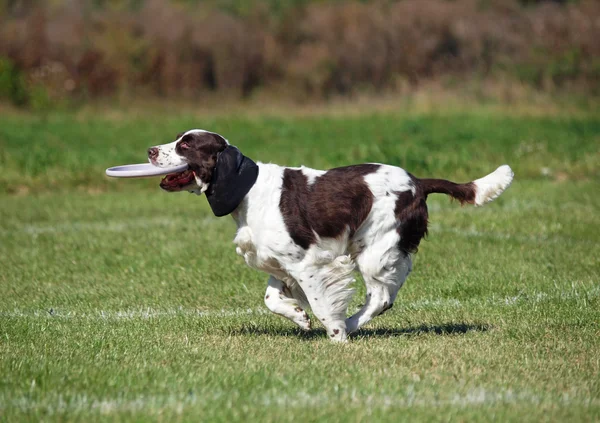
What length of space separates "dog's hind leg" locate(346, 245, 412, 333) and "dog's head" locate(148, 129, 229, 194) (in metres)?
1.27

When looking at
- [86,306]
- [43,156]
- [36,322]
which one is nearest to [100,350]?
[36,322]

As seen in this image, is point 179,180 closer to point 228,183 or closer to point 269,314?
point 228,183

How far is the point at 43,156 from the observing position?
57.5 ft

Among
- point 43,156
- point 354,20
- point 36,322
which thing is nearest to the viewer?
point 36,322

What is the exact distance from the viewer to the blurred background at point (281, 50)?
30739mm

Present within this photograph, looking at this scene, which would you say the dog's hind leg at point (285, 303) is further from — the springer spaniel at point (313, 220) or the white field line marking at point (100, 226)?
the white field line marking at point (100, 226)

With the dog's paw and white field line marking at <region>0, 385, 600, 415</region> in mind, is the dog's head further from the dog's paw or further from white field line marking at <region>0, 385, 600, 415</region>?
white field line marking at <region>0, 385, 600, 415</region>

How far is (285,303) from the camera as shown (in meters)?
6.85

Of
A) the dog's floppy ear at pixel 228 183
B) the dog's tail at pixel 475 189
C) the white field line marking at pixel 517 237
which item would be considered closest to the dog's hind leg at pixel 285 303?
the dog's floppy ear at pixel 228 183

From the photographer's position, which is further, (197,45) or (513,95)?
(197,45)

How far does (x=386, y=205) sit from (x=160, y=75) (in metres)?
27.0

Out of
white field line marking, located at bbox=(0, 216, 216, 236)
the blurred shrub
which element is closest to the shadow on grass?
white field line marking, located at bbox=(0, 216, 216, 236)

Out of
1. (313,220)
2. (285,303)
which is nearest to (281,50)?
(285,303)

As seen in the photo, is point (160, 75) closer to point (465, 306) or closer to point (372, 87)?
point (372, 87)
